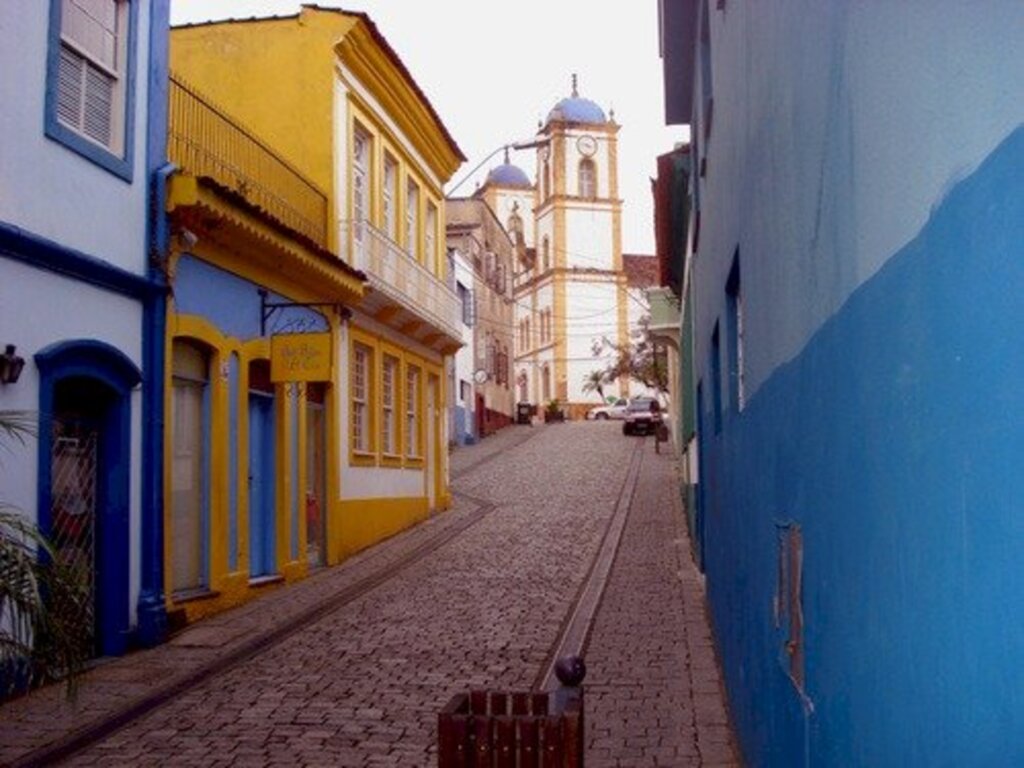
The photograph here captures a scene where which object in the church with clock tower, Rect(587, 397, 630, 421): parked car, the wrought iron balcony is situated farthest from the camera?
the church with clock tower

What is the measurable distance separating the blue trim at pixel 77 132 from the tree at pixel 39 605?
205 inches

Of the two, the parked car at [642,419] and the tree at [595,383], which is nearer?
the parked car at [642,419]

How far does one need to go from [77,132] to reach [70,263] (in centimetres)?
118

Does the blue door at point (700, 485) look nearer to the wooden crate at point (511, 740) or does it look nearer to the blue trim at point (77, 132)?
the blue trim at point (77, 132)

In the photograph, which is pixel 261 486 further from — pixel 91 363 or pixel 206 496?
pixel 91 363

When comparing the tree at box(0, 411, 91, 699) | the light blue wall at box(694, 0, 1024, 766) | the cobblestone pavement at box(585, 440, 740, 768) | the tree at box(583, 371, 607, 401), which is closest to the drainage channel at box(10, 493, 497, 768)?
the tree at box(0, 411, 91, 699)

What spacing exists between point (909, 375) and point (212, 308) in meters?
11.9

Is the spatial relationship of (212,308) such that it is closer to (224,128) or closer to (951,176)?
(224,128)

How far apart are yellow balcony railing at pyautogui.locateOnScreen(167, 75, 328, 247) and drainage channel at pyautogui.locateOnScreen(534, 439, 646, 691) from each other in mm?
5507

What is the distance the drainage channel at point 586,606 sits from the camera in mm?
10406

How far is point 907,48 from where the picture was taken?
2439 mm

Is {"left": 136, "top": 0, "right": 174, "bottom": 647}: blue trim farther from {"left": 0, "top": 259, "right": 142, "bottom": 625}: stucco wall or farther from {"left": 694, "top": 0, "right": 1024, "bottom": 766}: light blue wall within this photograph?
{"left": 694, "top": 0, "right": 1024, "bottom": 766}: light blue wall

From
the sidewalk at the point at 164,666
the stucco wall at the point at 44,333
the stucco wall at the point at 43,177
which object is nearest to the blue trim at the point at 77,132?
the stucco wall at the point at 43,177

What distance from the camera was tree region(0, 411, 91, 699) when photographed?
5.10 meters
